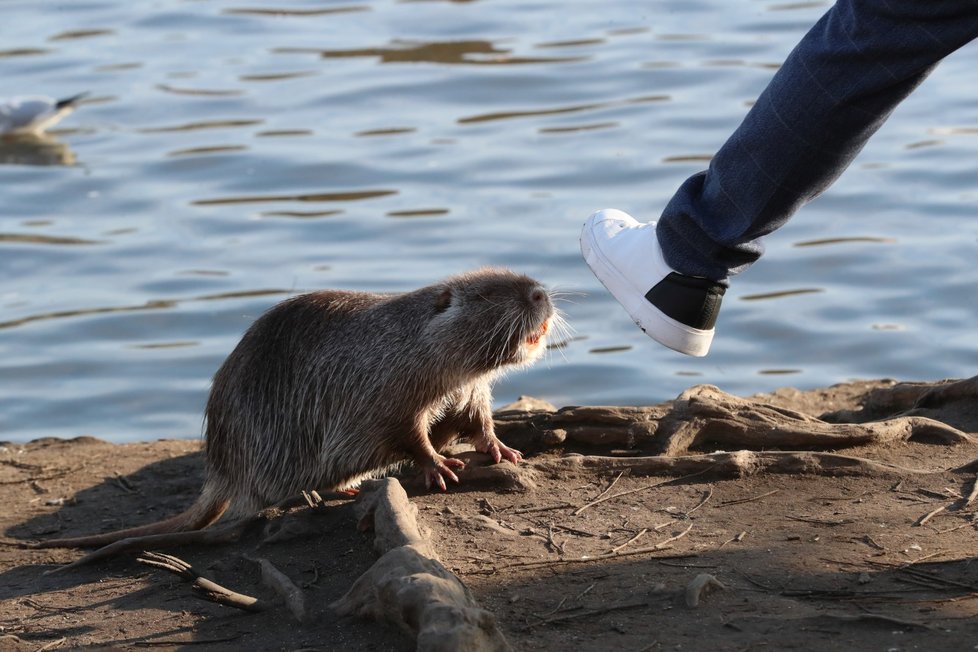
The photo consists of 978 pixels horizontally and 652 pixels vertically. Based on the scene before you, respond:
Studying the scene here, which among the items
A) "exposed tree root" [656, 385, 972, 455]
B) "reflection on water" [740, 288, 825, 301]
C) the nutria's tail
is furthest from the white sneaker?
"reflection on water" [740, 288, 825, 301]

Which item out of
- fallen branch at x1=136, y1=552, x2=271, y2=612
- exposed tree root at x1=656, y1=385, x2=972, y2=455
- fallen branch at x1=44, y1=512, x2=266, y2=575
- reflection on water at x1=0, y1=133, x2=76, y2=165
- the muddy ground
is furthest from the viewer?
reflection on water at x1=0, y1=133, x2=76, y2=165

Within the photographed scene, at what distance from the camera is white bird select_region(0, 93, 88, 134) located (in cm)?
1273

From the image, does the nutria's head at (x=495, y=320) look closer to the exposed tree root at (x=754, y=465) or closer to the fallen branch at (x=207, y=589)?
the exposed tree root at (x=754, y=465)

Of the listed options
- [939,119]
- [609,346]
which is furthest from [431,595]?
[939,119]

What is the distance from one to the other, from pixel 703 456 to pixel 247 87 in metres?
9.05

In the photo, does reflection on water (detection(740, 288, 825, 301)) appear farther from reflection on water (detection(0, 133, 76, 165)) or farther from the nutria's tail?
reflection on water (detection(0, 133, 76, 165))

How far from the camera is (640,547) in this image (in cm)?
450

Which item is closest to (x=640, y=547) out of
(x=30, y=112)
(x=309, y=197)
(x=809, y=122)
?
(x=809, y=122)

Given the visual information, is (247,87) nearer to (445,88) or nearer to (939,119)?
(445,88)

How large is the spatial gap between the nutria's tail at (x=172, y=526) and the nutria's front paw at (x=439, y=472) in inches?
38.4

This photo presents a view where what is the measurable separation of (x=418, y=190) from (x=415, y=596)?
724 cm

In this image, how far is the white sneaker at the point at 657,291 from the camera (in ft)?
15.3

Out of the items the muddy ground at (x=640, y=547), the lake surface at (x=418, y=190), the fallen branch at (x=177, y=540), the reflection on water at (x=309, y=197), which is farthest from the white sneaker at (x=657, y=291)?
the reflection on water at (x=309, y=197)

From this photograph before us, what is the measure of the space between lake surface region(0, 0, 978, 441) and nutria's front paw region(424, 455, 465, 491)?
2218 mm
